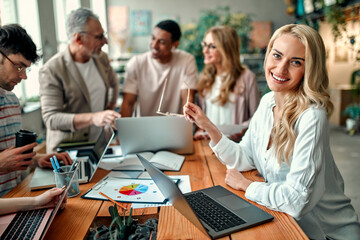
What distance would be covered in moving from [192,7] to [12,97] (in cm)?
751

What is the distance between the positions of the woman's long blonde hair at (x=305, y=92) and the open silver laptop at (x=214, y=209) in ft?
1.00

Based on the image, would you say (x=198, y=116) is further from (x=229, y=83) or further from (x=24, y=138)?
(x=229, y=83)

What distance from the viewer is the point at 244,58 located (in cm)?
713

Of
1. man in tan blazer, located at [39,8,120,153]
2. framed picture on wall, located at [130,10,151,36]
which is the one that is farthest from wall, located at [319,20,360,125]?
man in tan blazer, located at [39,8,120,153]

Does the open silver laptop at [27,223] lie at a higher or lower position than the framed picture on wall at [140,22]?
lower

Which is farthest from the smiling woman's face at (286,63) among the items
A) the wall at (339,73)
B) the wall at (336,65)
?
the wall at (336,65)

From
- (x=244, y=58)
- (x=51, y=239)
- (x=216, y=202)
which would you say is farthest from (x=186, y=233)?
(x=244, y=58)

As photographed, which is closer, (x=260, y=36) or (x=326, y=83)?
(x=326, y=83)

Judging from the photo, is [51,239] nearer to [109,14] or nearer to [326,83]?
[326,83]

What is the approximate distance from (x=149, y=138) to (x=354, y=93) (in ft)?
17.2

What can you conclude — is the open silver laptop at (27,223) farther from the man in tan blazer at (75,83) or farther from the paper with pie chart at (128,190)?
the man in tan blazer at (75,83)

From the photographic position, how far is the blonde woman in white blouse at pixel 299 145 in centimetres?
108

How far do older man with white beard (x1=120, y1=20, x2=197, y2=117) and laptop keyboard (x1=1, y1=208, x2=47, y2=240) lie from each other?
1476 mm

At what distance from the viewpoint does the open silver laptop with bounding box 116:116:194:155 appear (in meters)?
1.66
